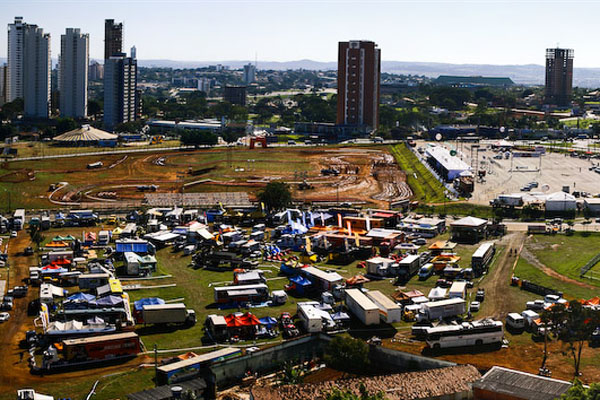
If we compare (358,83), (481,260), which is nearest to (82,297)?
(481,260)

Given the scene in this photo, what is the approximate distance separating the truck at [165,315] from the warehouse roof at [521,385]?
790 cm

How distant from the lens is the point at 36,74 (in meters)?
84.2

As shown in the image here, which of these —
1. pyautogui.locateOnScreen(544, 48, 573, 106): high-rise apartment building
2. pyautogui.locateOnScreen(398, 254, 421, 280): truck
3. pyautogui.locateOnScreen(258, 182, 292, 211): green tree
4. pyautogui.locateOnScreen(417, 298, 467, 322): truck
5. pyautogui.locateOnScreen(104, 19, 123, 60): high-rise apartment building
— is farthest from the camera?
pyautogui.locateOnScreen(544, 48, 573, 106): high-rise apartment building

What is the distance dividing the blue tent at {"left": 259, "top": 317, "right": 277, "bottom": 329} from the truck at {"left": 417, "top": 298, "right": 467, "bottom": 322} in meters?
3.78

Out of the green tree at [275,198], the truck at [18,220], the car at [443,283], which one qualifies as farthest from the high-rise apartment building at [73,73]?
the car at [443,283]

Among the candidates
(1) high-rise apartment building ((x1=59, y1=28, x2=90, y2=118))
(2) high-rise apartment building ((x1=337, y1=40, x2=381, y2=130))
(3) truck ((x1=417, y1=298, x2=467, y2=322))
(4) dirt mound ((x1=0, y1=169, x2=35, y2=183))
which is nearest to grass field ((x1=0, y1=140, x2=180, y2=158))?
(4) dirt mound ((x1=0, y1=169, x2=35, y2=183))

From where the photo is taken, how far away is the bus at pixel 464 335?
17781 mm

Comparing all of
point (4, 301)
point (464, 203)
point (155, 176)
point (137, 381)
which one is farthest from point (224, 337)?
point (155, 176)

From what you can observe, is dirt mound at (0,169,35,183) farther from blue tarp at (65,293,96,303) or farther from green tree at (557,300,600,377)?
green tree at (557,300,600,377)

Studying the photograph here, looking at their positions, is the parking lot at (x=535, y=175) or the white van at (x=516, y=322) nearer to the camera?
the white van at (x=516, y=322)

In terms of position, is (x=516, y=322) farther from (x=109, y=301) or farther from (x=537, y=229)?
(x=537, y=229)

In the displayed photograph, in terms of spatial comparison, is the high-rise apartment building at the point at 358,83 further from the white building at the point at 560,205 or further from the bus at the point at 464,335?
the bus at the point at 464,335

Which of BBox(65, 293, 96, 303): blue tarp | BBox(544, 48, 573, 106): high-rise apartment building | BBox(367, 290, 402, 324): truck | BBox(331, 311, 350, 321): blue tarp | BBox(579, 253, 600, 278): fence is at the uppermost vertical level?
BBox(544, 48, 573, 106): high-rise apartment building

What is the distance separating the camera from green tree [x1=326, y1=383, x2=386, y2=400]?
13586 millimetres
